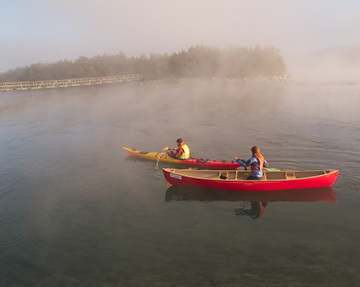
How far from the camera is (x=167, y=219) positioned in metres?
12.4

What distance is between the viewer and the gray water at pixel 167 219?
9336mm

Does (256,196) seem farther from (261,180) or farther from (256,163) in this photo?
(256,163)

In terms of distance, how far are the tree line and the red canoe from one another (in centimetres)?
6135

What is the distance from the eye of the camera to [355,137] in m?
21.6

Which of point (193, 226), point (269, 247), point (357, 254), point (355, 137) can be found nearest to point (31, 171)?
point (193, 226)

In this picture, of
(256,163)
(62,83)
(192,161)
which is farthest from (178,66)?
(256,163)

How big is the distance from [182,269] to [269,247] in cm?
344

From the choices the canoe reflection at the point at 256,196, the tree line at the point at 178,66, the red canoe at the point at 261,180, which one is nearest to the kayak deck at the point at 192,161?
the red canoe at the point at 261,180

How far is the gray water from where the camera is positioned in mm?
9336

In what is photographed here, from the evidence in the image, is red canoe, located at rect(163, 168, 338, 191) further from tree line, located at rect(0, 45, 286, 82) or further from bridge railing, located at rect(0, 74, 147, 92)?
bridge railing, located at rect(0, 74, 147, 92)

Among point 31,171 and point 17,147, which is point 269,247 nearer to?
point 31,171

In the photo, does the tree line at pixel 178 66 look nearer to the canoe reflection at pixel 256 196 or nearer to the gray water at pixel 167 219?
the gray water at pixel 167 219

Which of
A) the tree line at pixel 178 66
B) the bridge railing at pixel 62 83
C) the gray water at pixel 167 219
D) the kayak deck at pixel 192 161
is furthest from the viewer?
the bridge railing at pixel 62 83

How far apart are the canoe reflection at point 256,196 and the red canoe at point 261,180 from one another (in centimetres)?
22
